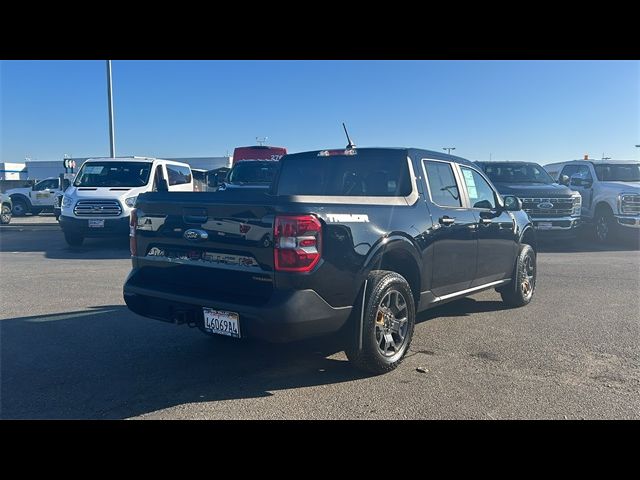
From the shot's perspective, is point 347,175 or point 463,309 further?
point 463,309

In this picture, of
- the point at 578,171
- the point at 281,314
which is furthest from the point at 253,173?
the point at 578,171

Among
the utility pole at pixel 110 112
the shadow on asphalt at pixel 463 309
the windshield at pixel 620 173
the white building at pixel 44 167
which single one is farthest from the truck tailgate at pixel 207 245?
the white building at pixel 44 167

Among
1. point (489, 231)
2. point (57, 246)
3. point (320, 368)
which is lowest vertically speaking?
point (320, 368)

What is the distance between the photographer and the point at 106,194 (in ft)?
39.4

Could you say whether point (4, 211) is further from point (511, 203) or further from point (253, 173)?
point (511, 203)

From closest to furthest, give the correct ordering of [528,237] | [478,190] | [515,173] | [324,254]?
1. [324,254]
2. [478,190]
3. [528,237]
4. [515,173]

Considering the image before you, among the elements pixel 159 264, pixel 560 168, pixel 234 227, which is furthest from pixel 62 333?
pixel 560 168

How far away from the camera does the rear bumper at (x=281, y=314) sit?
11.8ft

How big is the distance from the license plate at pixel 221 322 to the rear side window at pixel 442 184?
7.69 ft

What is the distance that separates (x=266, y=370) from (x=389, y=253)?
4.75ft

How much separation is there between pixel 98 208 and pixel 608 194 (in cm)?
1254

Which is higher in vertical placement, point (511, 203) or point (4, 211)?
point (511, 203)

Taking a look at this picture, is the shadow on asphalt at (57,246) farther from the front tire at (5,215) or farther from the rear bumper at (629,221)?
the rear bumper at (629,221)

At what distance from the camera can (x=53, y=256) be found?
11.4 meters
